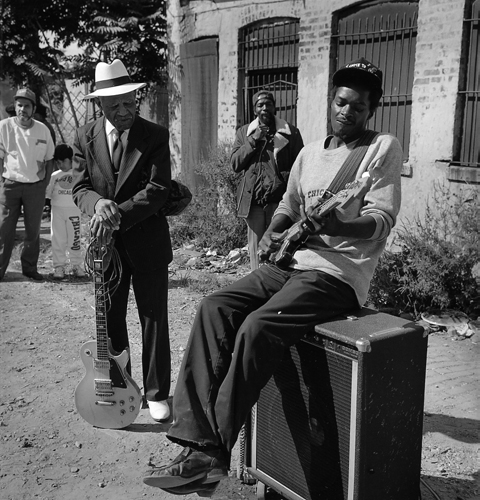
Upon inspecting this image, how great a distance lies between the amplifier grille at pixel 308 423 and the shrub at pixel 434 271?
3.18 meters

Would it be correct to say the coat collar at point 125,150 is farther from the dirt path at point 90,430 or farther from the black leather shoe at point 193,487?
the black leather shoe at point 193,487

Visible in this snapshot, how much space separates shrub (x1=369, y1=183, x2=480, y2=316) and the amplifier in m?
3.04

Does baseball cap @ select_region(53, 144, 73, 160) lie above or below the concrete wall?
below

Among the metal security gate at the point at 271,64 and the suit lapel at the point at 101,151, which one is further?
the metal security gate at the point at 271,64

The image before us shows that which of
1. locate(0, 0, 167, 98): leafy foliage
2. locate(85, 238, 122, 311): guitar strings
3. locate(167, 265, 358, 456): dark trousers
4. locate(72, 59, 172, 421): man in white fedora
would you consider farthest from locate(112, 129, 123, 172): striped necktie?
locate(0, 0, 167, 98): leafy foliage

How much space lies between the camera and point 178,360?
542 cm

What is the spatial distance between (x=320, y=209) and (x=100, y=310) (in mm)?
1744

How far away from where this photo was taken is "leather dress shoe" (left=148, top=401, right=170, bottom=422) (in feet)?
14.1

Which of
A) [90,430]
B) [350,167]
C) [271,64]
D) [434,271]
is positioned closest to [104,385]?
[90,430]

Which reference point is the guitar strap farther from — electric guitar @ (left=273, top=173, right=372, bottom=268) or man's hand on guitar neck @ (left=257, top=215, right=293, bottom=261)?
man's hand on guitar neck @ (left=257, top=215, right=293, bottom=261)

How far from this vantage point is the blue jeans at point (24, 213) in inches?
310

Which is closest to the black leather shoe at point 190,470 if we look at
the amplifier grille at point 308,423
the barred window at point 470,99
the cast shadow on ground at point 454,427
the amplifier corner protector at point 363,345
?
the amplifier grille at point 308,423

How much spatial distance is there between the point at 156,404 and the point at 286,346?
1611 mm

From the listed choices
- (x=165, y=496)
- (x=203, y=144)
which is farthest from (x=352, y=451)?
(x=203, y=144)
